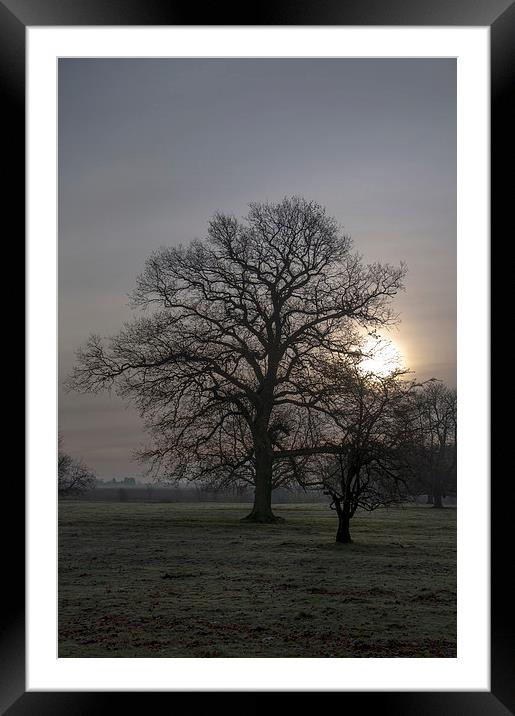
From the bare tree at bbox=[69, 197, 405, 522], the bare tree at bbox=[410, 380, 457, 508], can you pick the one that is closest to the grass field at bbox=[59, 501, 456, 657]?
the bare tree at bbox=[410, 380, 457, 508]

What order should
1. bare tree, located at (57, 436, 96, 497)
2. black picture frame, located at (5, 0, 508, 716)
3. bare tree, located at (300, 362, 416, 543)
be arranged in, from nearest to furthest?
black picture frame, located at (5, 0, 508, 716), bare tree, located at (300, 362, 416, 543), bare tree, located at (57, 436, 96, 497)

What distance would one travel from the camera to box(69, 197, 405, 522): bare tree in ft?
29.8

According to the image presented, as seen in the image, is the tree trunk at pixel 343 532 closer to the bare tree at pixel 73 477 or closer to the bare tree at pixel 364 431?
the bare tree at pixel 364 431

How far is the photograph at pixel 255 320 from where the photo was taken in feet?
26.4

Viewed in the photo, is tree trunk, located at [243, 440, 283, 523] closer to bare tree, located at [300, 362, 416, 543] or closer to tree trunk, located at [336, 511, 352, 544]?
bare tree, located at [300, 362, 416, 543]

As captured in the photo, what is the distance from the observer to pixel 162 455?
9062mm

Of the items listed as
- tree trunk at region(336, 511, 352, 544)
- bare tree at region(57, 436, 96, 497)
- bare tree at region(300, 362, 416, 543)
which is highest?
bare tree at region(300, 362, 416, 543)

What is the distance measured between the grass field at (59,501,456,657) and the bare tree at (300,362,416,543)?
506mm

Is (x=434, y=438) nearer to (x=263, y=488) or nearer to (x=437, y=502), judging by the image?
(x=437, y=502)

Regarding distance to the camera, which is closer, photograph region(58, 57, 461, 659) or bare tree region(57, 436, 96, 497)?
photograph region(58, 57, 461, 659)

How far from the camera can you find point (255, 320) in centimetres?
937
